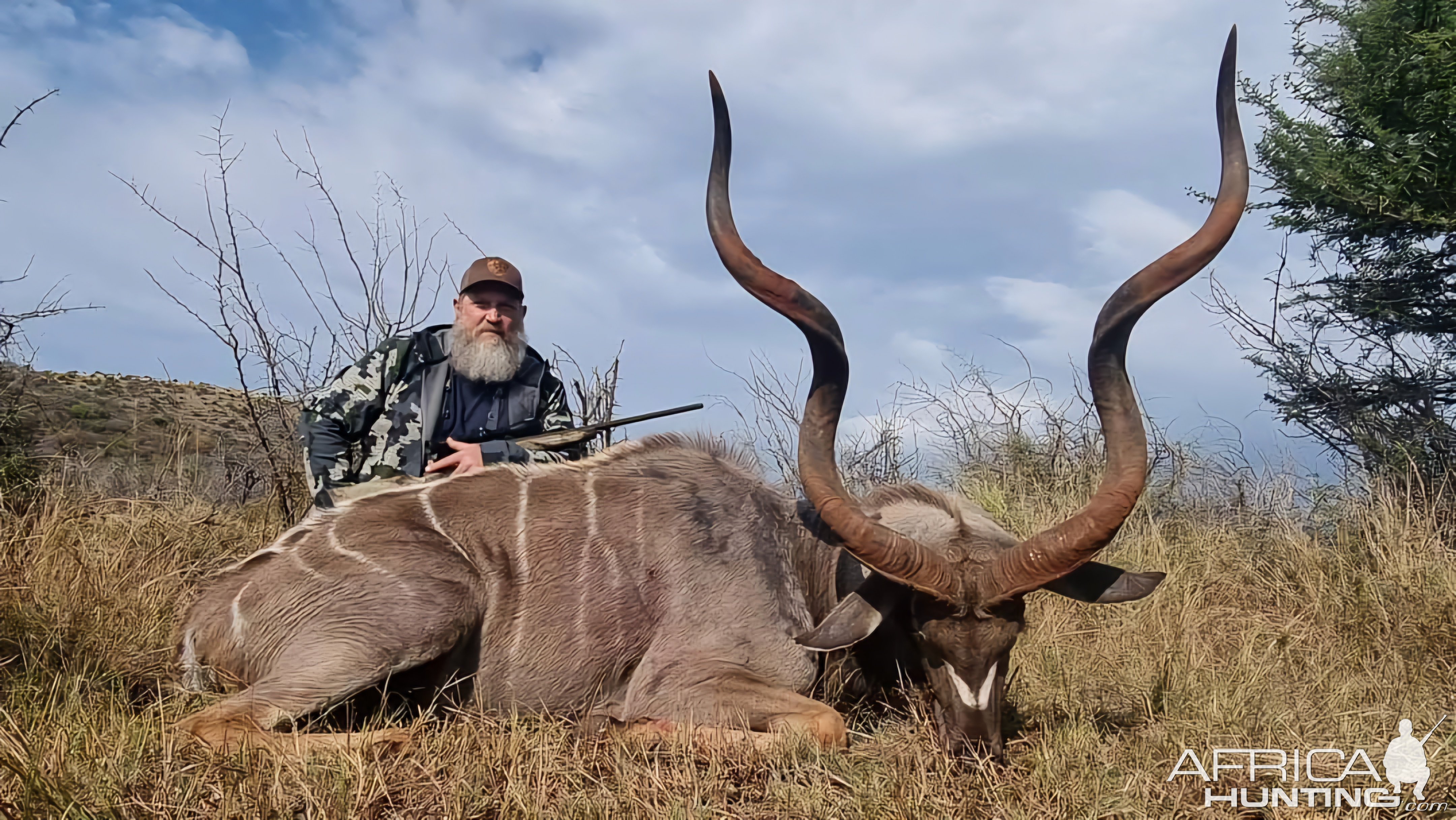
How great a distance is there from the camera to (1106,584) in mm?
3357

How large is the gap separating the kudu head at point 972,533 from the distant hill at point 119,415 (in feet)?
16.8

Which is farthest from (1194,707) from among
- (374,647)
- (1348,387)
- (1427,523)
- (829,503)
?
(1348,387)

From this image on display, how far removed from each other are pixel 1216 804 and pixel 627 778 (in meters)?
1.44

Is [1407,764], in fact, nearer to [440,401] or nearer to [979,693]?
[979,693]

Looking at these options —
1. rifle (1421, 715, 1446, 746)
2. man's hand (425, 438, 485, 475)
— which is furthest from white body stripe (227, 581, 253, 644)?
rifle (1421, 715, 1446, 746)

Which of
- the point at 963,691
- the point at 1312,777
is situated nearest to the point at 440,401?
the point at 963,691

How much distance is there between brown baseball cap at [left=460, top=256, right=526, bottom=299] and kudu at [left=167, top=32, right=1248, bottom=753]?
170 centimetres

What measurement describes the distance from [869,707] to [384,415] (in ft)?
9.04

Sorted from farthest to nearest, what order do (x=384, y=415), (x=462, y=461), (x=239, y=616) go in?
(x=384, y=415), (x=462, y=461), (x=239, y=616)

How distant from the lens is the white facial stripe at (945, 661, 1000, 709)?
304cm

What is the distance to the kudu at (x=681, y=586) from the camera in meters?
3.14

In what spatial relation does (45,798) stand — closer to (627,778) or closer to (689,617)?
(627,778)

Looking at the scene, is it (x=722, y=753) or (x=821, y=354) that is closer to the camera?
(x=722, y=753)

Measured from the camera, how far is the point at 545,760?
272 centimetres
